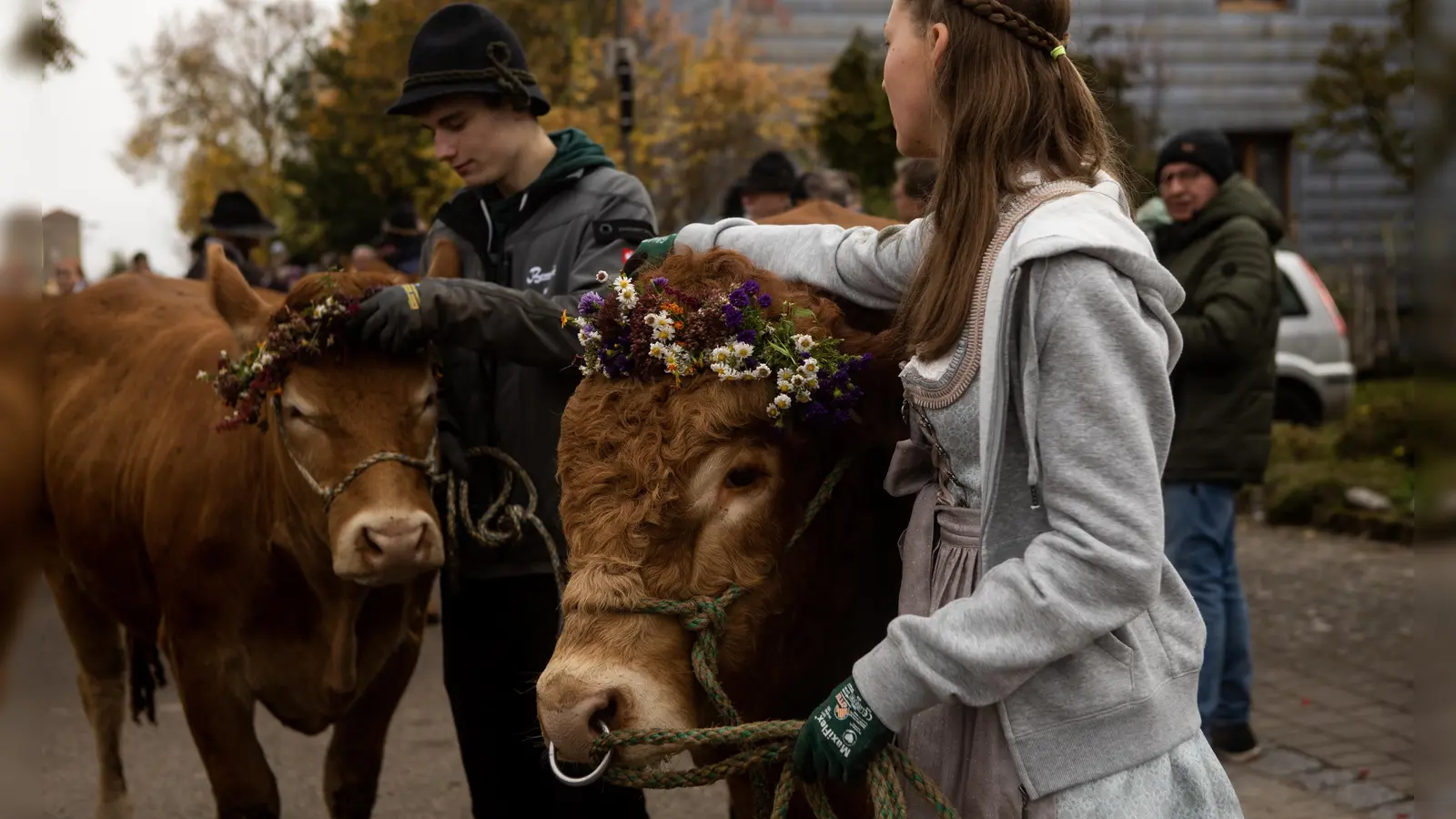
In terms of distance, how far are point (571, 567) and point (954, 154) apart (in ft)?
2.85

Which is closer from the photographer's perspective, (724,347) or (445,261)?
(724,347)

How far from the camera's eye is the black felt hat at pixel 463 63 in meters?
3.75

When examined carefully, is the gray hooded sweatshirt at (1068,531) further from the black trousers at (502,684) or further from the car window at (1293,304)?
the car window at (1293,304)

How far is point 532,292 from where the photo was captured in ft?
11.5

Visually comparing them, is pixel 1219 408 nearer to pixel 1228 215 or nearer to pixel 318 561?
pixel 1228 215

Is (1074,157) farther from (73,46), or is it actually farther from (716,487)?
(73,46)

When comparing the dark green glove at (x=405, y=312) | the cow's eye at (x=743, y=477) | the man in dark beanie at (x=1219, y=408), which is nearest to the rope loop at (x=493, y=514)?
the dark green glove at (x=405, y=312)

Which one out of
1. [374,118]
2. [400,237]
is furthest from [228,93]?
[400,237]

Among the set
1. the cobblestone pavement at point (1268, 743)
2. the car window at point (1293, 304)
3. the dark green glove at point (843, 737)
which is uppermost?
the dark green glove at point (843, 737)

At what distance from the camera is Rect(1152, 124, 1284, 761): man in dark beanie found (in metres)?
5.72

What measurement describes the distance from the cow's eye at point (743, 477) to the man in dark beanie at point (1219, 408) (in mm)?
3847

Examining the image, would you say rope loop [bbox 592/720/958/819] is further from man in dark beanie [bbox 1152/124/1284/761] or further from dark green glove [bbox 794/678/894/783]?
man in dark beanie [bbox 1152/124/1284/761]

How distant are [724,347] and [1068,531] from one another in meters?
0.64

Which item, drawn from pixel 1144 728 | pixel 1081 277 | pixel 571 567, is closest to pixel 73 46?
pixel 1081 277
